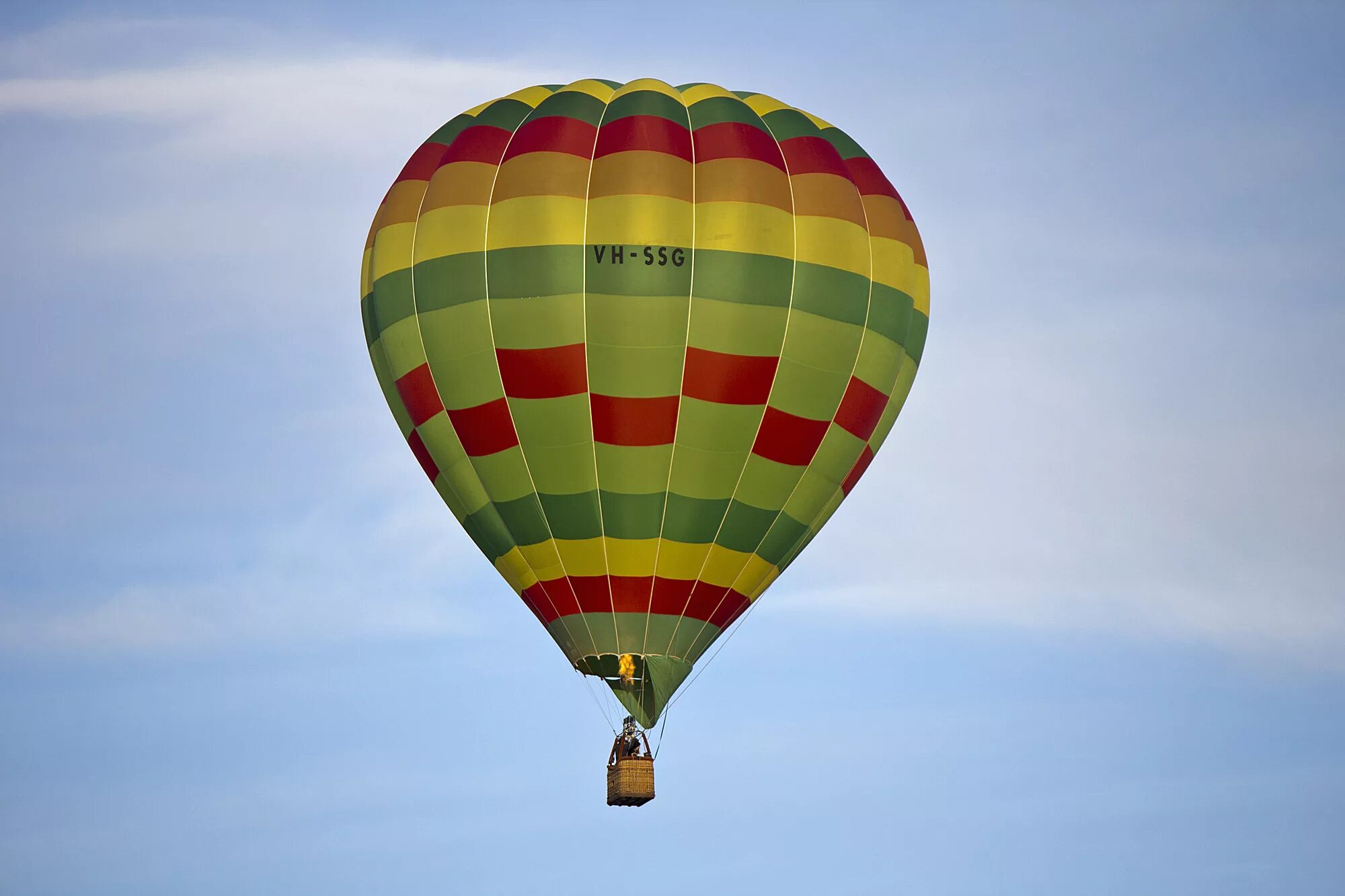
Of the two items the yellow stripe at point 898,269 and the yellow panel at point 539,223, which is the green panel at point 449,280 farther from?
the yellow stripe at point 898,269

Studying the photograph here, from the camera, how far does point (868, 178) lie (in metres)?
31.0

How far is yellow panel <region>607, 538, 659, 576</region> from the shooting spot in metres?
29.5

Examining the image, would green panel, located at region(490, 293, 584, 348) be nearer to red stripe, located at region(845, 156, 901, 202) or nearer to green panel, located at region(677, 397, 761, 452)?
green panel, located at region(677, 397, 761, 452)

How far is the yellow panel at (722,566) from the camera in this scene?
97.7 ft

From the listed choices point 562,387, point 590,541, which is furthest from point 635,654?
point 562,387

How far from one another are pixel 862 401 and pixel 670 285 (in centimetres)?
Answer: 293

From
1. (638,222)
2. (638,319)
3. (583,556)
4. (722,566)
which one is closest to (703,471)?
(722,566)

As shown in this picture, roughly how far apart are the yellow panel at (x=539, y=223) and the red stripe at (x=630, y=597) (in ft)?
12.7

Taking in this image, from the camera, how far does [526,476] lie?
29609mm

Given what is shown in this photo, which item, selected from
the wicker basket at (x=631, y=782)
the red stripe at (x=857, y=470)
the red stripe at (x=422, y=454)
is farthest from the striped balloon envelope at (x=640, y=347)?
the wicker basket at (x=631, y=782)

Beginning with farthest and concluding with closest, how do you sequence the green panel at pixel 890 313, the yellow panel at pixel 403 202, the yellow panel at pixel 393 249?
1. the yellow panel at pixel 403 202
2. the yellow panel at pixel 393 249
3. the green panel at pixel 890 313

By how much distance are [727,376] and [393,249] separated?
172 inches

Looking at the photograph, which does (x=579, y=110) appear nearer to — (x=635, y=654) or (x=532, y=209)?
(x=532, y=209)

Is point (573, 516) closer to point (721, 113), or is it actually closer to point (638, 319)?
point (638, 319)
